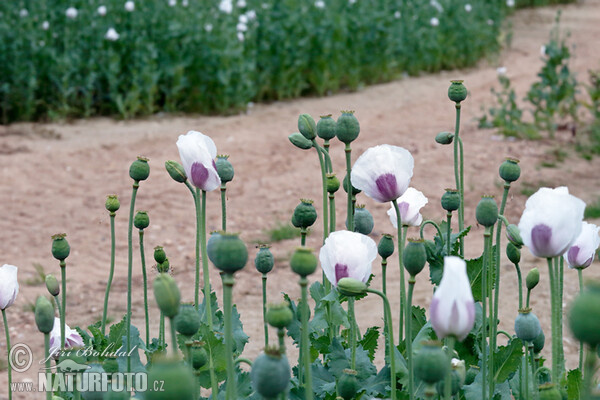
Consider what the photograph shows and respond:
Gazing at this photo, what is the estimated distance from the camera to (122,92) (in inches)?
273

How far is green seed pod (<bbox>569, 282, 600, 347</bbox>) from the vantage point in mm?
889

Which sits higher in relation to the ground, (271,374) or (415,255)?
(415,255)

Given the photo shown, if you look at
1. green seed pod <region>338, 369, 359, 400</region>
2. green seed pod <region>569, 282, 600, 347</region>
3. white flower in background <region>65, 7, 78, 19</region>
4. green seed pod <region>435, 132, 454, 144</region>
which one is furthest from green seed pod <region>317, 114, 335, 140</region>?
white flower in background <region>65, 7, 78, 19</region>

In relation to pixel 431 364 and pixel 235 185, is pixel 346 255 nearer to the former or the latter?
pixel 431 364

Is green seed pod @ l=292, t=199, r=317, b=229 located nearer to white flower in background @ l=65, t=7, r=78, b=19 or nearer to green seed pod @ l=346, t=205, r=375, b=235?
green seed pod @ l=346, t=205, r=375, b=235

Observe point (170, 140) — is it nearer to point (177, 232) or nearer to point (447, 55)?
point (177, 232)

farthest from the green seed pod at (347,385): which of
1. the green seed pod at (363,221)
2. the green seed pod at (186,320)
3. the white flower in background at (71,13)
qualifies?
Answer: the white flower in background at (71,13)

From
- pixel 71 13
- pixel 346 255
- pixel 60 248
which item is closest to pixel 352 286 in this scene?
pixel 346 255

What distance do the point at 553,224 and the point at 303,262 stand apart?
0.35m

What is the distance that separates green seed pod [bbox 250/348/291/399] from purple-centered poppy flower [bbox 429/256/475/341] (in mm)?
205

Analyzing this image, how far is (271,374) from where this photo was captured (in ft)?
3.43

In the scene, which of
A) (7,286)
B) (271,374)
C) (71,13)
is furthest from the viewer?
(71,13)

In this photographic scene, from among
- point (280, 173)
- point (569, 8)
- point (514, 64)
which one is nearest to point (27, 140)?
point (280, 173)

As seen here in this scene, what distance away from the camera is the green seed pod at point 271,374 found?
1046 mm
